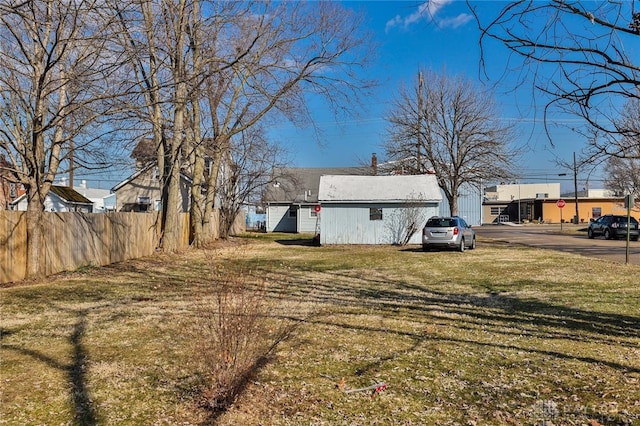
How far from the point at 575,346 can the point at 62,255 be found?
12.7 meters

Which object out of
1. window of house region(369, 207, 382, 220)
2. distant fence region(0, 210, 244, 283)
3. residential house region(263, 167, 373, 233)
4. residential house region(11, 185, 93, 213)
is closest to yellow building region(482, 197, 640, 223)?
residential house region(263, 167, 373, 233)

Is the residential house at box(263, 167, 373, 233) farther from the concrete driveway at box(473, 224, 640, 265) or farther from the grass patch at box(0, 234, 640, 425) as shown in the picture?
the grass patch at box(0, 234, 640, 425)

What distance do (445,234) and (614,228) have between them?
1585 cm

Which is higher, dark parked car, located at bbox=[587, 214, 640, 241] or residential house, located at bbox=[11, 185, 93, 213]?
residential house, located at bbox=[11, 185, 93, 213]

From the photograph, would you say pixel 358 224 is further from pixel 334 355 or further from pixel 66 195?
pixel 66 195

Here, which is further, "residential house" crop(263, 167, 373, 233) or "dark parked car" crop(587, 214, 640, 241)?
"residential house" crop(263, 167, 373, 233)

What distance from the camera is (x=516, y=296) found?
30.8ft

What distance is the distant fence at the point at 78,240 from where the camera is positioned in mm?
11156

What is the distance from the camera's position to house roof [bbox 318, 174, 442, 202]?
24906mm

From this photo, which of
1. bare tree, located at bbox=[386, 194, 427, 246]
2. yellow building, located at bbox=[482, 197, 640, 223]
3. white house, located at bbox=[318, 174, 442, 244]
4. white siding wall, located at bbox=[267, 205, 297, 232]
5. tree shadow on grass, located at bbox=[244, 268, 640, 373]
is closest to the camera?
tree shadow on grass, located at bbox=[244, 268, 640, 373]

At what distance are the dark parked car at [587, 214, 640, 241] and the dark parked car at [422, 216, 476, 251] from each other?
1432 cm

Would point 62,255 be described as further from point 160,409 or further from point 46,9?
point 160,409

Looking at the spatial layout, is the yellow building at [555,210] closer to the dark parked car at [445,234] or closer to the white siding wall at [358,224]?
the white siding wall at [358,224]

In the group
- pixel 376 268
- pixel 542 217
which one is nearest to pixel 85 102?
pixel 376 268
